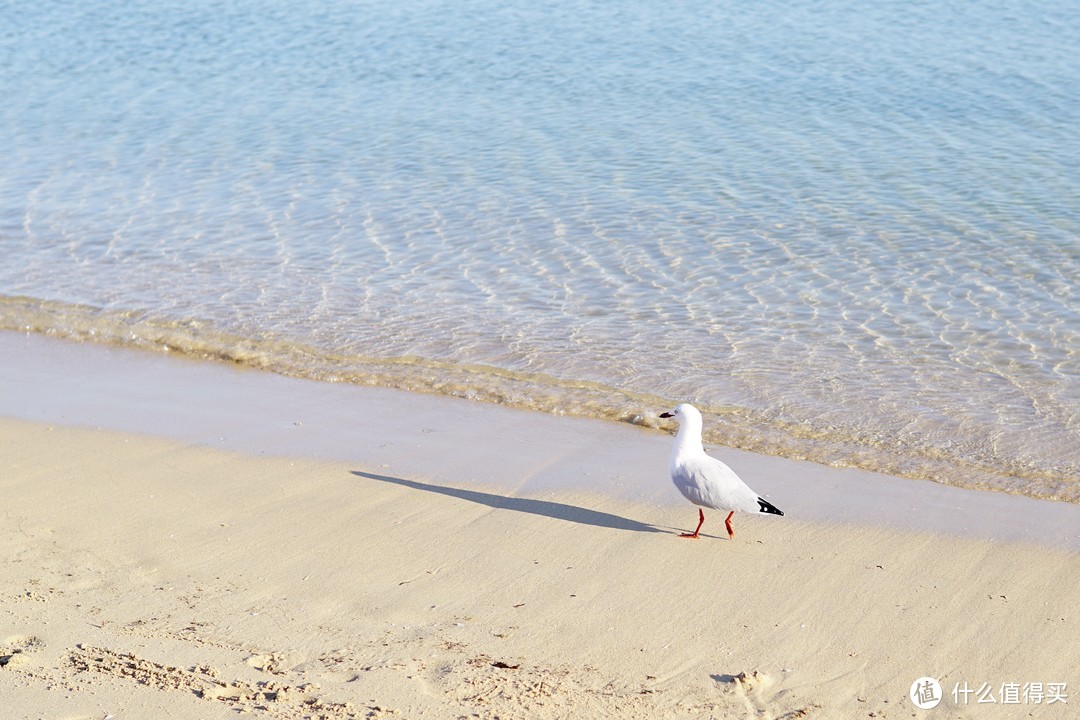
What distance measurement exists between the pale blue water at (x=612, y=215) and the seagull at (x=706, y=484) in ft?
4.30

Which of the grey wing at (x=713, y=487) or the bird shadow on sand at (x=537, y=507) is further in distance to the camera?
the bird shadow on sand at (x=537, y=507)

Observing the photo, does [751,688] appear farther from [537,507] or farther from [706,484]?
[537,507]

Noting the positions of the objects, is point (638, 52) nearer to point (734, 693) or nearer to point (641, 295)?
point (641, 295)

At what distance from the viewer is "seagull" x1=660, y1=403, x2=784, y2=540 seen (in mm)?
5355

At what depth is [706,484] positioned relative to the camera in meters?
5.41

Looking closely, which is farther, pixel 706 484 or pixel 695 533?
pixel 695 533

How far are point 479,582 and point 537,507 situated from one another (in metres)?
0.91

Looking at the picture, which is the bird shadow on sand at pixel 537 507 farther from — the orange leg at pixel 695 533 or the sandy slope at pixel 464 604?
the orange leg at pixel 695 533

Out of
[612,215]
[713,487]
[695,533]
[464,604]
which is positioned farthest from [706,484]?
[612,215]

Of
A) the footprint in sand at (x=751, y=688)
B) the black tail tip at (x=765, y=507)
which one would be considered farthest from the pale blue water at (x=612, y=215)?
the footprint in sand at (x=751, y=688)

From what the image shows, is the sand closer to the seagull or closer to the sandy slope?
the sandy slope

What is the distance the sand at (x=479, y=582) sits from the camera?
408 centimetres

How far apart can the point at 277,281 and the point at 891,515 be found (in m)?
5.85

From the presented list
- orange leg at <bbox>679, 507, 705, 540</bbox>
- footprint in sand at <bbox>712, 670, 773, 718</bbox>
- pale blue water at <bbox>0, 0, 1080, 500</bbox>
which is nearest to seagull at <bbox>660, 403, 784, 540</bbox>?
orange leg at <bbox>679, 507, 705, 540</bbox>
